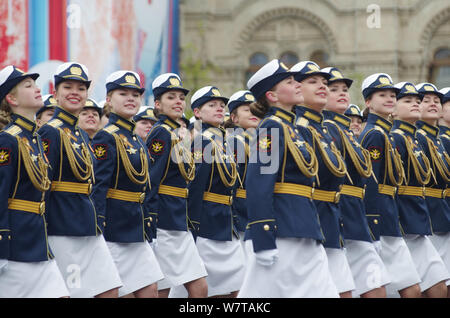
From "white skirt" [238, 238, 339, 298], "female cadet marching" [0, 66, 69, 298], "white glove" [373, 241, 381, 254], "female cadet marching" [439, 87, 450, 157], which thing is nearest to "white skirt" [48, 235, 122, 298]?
"female cadet marching" [0, 66, 69, 298]

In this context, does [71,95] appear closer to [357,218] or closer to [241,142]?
[357,218]

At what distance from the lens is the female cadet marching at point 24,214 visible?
7.03 metres

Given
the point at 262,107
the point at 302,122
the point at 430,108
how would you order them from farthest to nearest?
1. the point at 430,108
2. the point at 302,122
3. the point at 262,107

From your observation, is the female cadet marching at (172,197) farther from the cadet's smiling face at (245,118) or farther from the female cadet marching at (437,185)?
the female cadet marching at (437,185)

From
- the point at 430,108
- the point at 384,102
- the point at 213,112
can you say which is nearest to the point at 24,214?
the point at 213,112

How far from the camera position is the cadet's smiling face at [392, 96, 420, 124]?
33.0 feet

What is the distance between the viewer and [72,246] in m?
7.98

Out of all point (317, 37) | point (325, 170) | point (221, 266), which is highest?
point (317, 37)

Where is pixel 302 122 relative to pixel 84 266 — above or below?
above

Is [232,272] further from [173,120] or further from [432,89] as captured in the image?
[432,89]

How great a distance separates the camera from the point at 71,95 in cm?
829

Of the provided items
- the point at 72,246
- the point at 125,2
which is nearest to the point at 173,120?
the point at 72,246

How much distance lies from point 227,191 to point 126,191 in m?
1.61

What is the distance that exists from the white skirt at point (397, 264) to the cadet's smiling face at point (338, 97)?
Result: 1401mm
